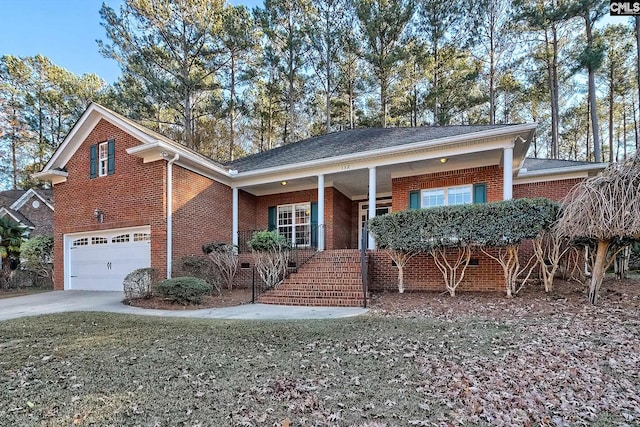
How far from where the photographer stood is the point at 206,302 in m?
8.89

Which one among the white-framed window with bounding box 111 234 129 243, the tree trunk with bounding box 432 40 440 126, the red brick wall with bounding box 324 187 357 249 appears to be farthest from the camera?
the tree trunk with bounding box 432 40 440 126

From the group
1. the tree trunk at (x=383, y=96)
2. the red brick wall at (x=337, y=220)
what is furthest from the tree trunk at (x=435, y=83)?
the red brick wall at (x=337, y=220)

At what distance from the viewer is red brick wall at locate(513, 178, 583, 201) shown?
12.1 metres

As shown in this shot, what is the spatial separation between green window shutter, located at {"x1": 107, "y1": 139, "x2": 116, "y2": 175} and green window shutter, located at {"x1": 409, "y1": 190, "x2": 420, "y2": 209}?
33.7 feet

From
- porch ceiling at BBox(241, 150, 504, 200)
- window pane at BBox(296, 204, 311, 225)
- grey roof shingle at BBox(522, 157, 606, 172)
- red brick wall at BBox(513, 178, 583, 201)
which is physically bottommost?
window pane at BBox(296, 204, 311, 225)

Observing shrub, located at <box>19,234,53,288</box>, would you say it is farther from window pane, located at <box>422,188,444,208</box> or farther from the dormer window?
window pane, located at <box>422,188,444,208</box>

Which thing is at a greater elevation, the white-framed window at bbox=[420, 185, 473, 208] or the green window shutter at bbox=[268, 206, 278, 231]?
the white-framed window at bbox=[420, 185, 473, 208]

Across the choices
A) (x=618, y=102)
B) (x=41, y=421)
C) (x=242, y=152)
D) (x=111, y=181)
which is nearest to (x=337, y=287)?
(x=41, y=421)

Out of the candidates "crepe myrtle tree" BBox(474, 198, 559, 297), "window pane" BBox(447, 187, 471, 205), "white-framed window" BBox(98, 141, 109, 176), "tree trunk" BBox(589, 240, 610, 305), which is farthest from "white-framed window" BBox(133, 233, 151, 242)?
"tree trunk" BBox(589, 240, 610, 305)

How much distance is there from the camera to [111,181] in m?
11.7

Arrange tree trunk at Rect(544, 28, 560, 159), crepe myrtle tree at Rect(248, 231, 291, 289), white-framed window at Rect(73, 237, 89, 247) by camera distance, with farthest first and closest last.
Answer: tree trunk at Rect(544, 28, 560, 159), white-framed window at Rect(73, 237, 89, 247), crepe myrtle tree at Rect(248, 231, 291, 289)

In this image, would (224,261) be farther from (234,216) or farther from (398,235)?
(398,235)

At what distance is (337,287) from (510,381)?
18.3 ft

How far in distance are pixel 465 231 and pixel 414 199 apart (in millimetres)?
4053
